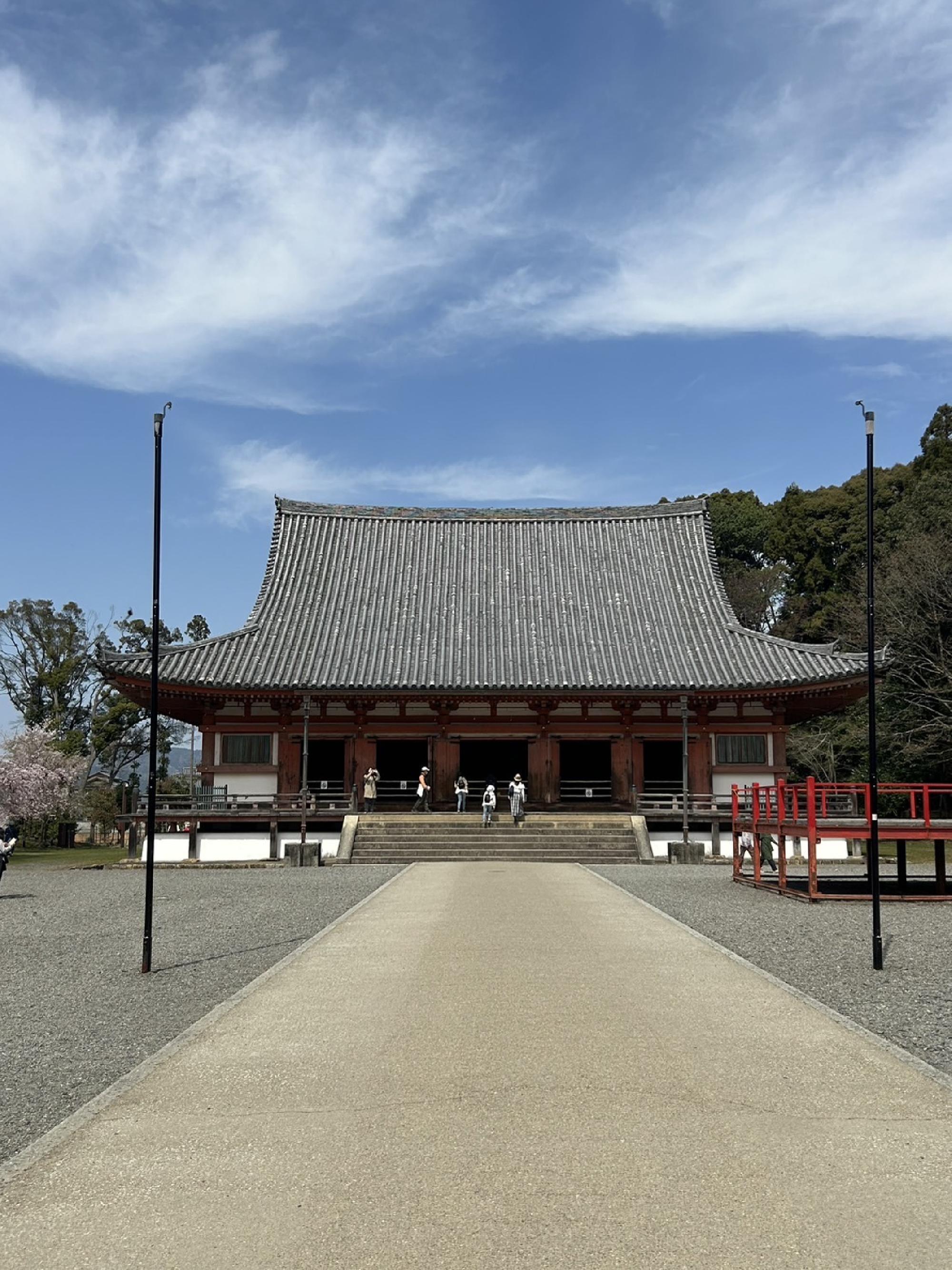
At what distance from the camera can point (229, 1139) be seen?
18.2ft

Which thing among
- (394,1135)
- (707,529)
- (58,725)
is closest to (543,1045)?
(394,1135)

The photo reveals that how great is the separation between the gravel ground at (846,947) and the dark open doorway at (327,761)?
12.6m

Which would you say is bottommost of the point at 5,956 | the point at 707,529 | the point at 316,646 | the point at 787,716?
the point at 5,956

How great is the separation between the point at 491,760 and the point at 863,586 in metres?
22.7

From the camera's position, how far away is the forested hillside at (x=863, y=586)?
3838 cm

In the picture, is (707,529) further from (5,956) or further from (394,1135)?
(394,1135)

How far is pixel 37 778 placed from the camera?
44188 millimetres

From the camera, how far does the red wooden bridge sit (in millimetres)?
17969

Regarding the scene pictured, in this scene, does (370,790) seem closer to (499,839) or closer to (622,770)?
(499,839)

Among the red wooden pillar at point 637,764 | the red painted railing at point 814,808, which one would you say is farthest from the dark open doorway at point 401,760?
the red painted railing at point 814,808

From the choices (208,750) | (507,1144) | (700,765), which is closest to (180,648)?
(208,750)

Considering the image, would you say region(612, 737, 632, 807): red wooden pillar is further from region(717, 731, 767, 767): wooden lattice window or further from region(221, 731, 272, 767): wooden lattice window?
region(221, 731, 272, 767): wooden lattice window

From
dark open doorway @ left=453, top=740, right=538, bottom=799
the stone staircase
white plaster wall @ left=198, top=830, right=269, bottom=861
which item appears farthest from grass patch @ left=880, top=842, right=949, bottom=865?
white plaster wall @ left=198, top=830, right=269, bottom=861

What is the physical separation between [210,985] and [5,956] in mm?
3852
